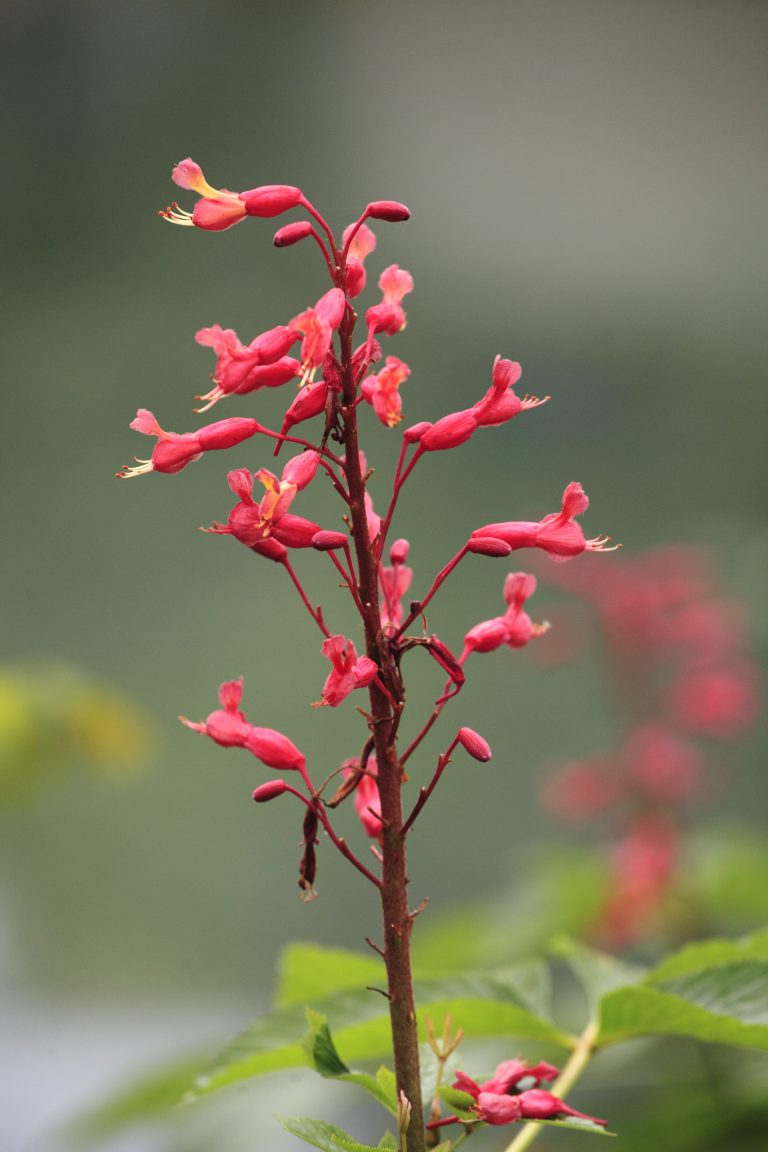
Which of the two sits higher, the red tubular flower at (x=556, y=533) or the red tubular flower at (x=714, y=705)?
the red tubular flower at (x=714, y=705)

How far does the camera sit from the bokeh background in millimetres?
1970

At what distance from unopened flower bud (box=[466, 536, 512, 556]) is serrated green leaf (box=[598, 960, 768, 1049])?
8.4 inches

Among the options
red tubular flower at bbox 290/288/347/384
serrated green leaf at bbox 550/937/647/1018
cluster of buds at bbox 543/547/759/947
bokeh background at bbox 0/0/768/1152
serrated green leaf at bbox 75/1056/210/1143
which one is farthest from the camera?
bokeh background at bbox 0/0/768/1152

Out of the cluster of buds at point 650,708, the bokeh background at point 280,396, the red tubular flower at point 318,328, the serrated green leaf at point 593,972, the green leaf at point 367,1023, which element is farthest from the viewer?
the bokeh background at point 280,396

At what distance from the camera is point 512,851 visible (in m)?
2.26

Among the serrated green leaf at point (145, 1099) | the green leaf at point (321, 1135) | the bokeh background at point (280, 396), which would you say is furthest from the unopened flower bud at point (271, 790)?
the bokeh background at point (280, 396)

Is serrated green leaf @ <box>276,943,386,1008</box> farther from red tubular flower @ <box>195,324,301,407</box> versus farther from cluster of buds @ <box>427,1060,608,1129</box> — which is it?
red tubular flower @ <box>195,324,301,407</box>

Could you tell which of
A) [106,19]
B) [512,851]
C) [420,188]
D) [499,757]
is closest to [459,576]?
[499,757]

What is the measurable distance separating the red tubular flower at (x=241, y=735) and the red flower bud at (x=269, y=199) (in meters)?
0.18

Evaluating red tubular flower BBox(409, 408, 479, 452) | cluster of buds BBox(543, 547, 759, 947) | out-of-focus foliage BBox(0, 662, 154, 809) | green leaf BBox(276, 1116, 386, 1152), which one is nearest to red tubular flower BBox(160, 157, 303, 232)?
red tubular flower BBox(409, 408, 479, 452)

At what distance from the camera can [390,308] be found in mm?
467

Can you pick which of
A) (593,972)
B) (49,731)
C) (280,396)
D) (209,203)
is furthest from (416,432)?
(280,396)

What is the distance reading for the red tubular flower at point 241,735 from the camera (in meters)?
0.46

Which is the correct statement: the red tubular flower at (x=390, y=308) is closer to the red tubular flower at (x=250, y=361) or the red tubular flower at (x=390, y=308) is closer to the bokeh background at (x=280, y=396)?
the red tubular flower at (x=250, y=361)
